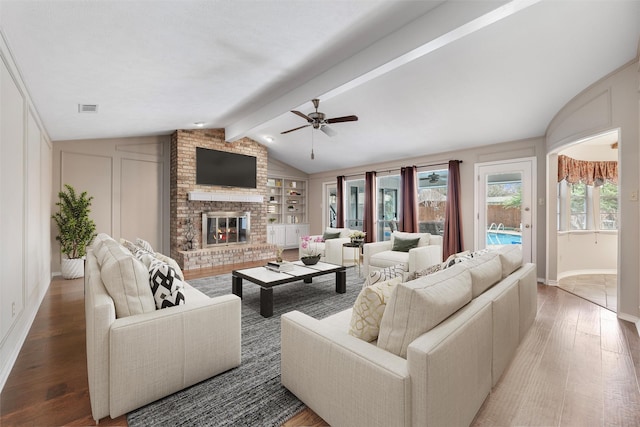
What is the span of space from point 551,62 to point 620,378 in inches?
116

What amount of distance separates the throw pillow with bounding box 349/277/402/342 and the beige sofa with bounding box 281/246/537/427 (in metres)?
0.06

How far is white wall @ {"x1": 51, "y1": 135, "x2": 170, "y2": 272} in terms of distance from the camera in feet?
16.8

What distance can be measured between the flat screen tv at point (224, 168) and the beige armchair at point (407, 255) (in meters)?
3.51

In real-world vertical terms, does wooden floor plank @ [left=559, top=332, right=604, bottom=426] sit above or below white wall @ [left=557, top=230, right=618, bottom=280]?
below

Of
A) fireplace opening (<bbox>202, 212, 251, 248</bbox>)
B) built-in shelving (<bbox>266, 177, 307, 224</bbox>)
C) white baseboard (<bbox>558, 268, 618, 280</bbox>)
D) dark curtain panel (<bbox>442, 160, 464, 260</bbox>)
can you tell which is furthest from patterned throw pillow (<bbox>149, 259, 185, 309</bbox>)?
built-in shelving (<bbox>266, 177, 307, 224</bbox>)

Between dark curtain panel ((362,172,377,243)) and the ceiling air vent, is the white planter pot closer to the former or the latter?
the ceiling air vent

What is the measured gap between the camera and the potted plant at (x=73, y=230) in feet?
15.4

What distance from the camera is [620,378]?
1.97 m

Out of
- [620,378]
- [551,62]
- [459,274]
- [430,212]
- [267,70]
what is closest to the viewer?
[459,274]

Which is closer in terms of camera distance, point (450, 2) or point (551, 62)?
point (450, 2)

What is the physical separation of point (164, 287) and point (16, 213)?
165 cm

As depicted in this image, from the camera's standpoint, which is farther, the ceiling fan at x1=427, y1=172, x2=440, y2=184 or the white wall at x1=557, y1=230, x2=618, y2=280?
the ceiling fan at x1=427, y1=172, x2=440, y2=184

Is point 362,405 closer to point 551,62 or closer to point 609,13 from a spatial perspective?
point 609,13

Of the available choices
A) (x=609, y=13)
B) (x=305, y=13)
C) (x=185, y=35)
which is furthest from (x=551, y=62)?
(x=185, y=35)
